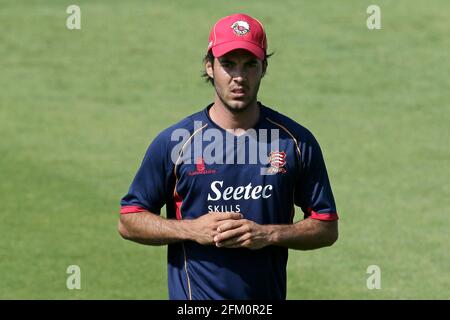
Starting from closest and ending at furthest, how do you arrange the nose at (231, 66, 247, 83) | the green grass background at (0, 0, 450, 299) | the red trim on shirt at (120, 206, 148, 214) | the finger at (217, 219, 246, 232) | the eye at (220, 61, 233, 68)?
the finger at (217, 219, 246, 232)
the nose at (231, 66, 247, 83)
the eye at (220, 61, 233, 68)
the red trim on shirt at (120, 206, 148, 214)
the green grass background at (0, 0, 450, 299)

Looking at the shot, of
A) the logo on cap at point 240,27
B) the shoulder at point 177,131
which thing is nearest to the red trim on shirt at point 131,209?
the shoulder at point 177,131

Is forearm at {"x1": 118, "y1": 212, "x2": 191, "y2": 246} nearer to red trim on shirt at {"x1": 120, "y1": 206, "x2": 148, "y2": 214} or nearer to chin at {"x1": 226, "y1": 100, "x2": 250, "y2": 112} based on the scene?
red trim on shirt at {"x1": 120, "y1": 206, "x2": 148, "y2": 214}

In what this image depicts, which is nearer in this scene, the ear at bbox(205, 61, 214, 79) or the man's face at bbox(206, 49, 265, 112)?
the man's face at bbox(206, 49, 265, 112)

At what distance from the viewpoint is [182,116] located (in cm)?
1803

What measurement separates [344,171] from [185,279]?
28.0 feet

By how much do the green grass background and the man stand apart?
4.58m

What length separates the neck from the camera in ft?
25.6

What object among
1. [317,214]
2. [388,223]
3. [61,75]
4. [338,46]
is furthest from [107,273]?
[338,46]

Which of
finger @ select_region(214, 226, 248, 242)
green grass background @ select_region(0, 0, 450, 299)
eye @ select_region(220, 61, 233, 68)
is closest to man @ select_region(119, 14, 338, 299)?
eye @ select_region(220, 61, 233, 68)

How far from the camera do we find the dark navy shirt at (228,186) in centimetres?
771

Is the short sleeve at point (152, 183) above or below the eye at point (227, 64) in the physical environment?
below

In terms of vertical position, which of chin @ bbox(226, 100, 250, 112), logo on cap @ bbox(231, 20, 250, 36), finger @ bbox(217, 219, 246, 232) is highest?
logo on cap @ bbox(231, 20, 250, 36)

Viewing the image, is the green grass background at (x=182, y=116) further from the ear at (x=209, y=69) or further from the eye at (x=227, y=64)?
the eye at (x=227, y=64)

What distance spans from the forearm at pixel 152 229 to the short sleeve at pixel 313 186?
75cm
